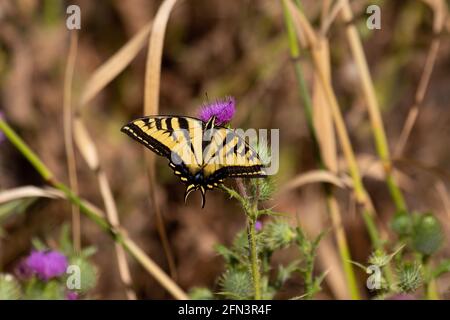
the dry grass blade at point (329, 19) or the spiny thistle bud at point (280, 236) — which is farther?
the dry grass blade at point (329, 19)

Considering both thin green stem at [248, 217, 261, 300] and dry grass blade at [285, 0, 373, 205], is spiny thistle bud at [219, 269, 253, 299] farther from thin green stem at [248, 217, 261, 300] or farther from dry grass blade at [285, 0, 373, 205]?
Answer: dry grass blade at [285, 0, 373, 205]

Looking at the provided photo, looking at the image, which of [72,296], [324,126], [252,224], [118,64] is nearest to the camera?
[252,224]

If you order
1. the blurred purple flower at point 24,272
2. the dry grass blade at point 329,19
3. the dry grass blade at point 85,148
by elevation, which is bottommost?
the blurred purple flower at point 24,272

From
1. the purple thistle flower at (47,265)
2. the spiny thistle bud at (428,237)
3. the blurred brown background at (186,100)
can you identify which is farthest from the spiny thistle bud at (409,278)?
the blurred brown background at (186,100)

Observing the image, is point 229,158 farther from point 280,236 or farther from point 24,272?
point 24,272

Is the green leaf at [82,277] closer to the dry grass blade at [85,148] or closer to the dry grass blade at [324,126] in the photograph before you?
the dry grass blade at [85,148]

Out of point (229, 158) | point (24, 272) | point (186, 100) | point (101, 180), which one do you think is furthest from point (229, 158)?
point (186, 100)

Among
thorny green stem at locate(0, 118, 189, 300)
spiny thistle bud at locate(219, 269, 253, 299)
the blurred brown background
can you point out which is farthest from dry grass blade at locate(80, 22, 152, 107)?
the blurred brown background
